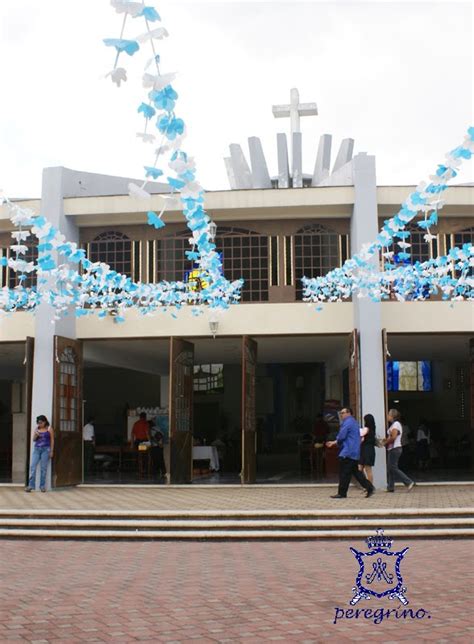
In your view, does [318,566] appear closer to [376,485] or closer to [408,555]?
[408,555]

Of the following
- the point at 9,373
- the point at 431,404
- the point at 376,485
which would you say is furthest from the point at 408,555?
the point at 431,404

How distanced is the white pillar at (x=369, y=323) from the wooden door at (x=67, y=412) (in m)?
5.52

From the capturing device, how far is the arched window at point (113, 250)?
1773 cm

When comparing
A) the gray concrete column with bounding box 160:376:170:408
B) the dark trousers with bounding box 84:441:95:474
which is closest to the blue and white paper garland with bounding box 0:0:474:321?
the dark trousers with bounding box 84:441:95:474

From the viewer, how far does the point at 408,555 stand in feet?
31.8

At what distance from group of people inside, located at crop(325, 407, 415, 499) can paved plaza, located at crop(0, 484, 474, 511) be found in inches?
10.3

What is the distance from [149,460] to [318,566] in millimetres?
11852

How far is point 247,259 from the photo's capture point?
57.2 feet

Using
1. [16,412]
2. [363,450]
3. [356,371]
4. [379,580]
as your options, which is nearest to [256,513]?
[363,450]

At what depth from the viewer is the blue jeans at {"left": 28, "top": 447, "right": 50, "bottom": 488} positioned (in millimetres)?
15844

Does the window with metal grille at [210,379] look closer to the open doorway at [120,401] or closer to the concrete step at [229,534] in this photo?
the open doorway at [120,401]

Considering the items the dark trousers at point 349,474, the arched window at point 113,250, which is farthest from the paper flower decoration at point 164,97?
the arched window at point 113,250

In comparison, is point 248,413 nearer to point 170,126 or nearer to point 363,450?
point 363,450

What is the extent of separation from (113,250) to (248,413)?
4251mm
